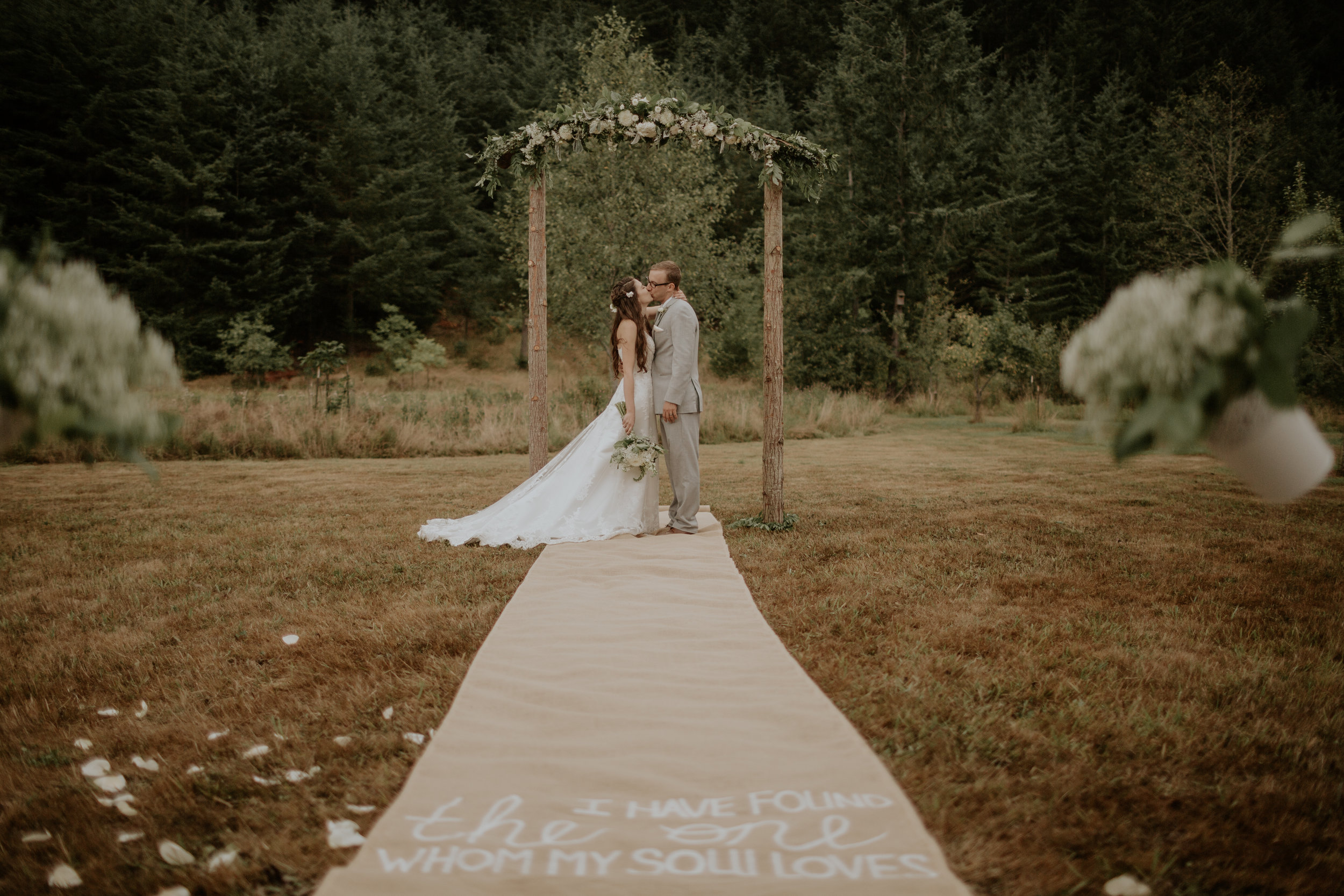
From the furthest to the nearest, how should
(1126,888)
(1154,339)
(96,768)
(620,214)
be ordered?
1. (620,214)
2. (96,768)
3. (1126,888)
4. (1154,339)

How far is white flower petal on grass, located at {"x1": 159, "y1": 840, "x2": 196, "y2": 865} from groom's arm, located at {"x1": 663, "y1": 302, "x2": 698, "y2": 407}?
4923 mm

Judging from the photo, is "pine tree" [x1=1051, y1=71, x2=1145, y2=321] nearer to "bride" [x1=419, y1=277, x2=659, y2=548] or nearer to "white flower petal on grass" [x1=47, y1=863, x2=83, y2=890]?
"bride" [x1=419, y1=277, x2=659, y2=548]

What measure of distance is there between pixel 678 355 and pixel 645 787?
14.9 ft

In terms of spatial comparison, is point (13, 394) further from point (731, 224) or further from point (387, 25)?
point (387, 25)

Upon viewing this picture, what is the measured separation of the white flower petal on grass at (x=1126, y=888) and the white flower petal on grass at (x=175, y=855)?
8.08ft

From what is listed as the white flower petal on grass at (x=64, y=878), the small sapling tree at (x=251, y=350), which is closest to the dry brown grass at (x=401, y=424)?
the white flower petal on grass at (x=64, y=878)

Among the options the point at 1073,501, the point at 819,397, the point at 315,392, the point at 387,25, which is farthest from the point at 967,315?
the point at 387,25

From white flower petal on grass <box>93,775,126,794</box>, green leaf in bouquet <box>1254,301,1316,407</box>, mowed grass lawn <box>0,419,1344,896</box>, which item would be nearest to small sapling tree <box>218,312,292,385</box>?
mowed grass lawn <box>0,419,1344,896</box>

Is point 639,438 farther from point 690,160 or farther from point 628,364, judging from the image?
point 690,160

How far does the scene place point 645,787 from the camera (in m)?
2.55

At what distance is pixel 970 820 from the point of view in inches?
94.7

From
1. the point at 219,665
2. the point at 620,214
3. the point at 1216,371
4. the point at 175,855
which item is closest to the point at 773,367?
the point at 219,665

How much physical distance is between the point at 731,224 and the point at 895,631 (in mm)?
31991

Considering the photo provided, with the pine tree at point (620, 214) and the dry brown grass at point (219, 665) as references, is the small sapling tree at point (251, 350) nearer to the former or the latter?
the pine tree at point (620, 214)
